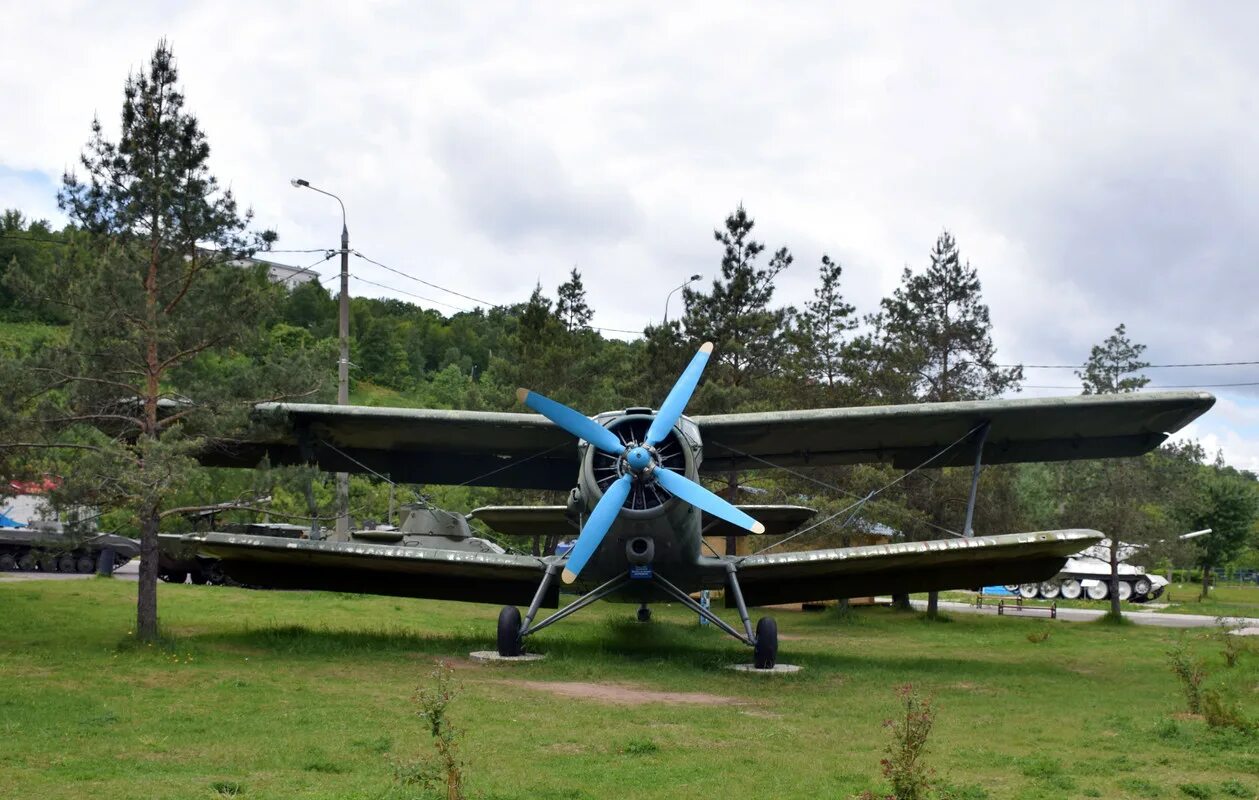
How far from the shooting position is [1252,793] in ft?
23.1

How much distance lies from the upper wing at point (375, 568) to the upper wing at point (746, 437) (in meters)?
1.51

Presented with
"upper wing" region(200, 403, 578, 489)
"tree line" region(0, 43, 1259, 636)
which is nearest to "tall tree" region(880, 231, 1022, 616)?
"tree line" region(0, 43, 1259, 636)

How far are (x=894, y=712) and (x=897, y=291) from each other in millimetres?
25655

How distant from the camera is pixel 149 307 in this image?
45.7ft

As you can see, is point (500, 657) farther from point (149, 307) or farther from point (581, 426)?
point (149, 307)

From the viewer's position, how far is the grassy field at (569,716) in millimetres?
7195

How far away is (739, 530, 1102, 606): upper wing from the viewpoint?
14.0m

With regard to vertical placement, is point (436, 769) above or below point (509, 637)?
above

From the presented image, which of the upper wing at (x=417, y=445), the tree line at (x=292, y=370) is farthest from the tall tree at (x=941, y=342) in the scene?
the upper wing at (x=417, y=445)

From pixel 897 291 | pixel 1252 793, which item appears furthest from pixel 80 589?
pixel 897 291

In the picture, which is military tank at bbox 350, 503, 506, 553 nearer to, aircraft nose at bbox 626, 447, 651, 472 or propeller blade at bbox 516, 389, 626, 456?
propeller blade at bbox 516, 389, 626, 456

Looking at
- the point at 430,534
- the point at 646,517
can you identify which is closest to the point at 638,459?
the point at 646,517

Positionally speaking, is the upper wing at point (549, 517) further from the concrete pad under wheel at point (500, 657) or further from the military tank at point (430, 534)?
the military tank at point (430, 534)

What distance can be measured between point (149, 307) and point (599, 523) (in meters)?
6.60
